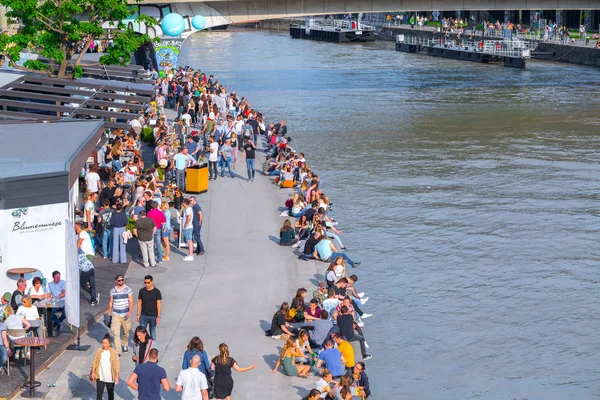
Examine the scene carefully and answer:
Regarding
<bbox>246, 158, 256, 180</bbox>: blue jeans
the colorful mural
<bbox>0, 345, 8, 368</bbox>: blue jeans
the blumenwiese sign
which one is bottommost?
<bbox>246, 158, 256, 180</bbox>: blue jeans

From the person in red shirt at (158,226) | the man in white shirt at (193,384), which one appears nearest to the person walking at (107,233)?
the person in red shirt at (158,226)

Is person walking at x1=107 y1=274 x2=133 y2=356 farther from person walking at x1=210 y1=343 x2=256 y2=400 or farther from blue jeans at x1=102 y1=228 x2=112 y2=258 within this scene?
blue jeans at x1=102 y1=228 x2=112 y2=258

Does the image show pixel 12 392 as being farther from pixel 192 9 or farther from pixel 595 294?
pixel 192 9

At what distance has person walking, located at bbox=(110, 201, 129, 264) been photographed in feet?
71.5

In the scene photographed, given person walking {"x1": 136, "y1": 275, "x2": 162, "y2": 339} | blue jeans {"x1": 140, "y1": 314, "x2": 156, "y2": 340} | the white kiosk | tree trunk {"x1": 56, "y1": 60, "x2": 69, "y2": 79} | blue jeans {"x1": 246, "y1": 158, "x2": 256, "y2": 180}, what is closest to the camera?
person walking {"x1": 136, "y1": 275, "x2": 162, "y2": 339}

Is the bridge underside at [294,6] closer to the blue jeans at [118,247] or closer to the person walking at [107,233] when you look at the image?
the person walking at [107,233]

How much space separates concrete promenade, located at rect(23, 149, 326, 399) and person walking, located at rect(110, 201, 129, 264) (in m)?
0.33

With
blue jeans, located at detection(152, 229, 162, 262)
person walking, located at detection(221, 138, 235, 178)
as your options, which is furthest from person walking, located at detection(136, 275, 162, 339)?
person walking, located at detection(221, 138, 235, 178)

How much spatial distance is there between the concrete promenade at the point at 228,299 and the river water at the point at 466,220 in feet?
6.51

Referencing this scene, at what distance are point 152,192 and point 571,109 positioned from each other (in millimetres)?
36017

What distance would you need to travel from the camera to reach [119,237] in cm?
2189

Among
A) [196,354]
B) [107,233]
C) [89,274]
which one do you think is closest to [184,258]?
[107,233]

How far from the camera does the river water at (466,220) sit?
1947cm

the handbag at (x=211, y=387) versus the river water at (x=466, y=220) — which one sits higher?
the handbag at (x=211, y=387)
